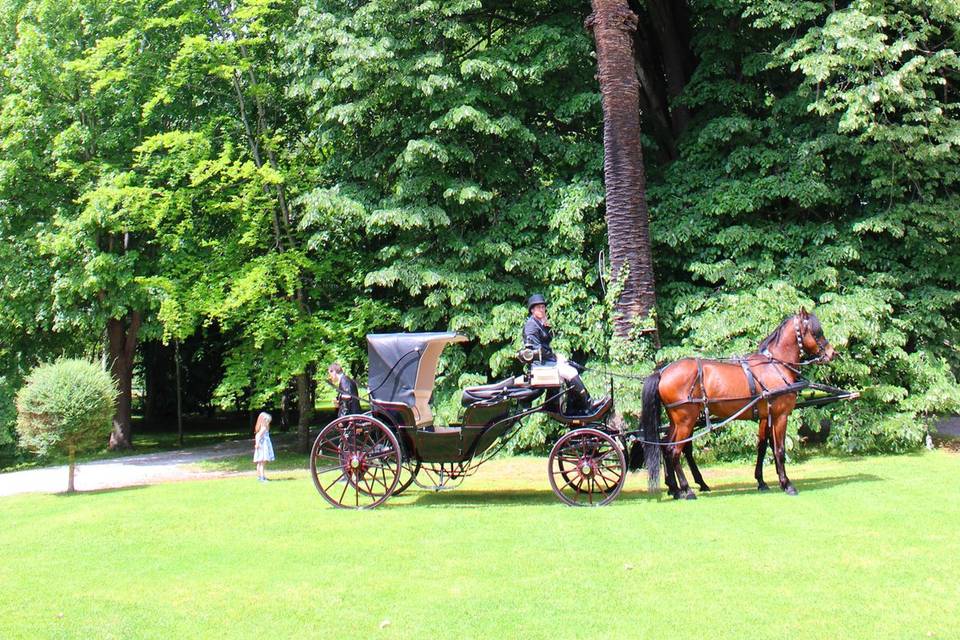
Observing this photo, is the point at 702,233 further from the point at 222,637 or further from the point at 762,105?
the point at 222,637

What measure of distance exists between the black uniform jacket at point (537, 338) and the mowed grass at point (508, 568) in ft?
6.49

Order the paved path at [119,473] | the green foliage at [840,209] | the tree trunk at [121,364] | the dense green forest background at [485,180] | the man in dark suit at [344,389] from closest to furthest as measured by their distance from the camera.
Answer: the man in dark suit at [344,389] < the green foliage at [840,209] < the dense green forest background at [485,180] < the paved path at [119,473] < the tree trunk at [121,364]

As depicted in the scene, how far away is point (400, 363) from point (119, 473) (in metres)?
11.1

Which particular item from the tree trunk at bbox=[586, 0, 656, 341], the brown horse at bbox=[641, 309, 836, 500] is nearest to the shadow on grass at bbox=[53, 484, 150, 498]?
the tree trunk at bbox=[586, 0, 656, 341]

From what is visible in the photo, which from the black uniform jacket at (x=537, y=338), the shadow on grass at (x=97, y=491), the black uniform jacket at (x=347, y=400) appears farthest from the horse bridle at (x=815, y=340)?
the shadow on grass at (x=97, y=491)

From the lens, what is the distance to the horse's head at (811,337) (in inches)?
417

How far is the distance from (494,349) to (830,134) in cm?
810

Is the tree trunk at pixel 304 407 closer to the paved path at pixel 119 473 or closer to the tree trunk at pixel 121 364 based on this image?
the paved path at pixel 119 473

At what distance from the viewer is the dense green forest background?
15.6 meters

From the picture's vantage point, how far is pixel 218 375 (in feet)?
115

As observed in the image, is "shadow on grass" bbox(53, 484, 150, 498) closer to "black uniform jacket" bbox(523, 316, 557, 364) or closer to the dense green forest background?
the dense green forest background

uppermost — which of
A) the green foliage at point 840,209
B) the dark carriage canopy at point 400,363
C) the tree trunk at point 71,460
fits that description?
the green foliage at point 840,209

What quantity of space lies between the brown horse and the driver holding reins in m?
0.81

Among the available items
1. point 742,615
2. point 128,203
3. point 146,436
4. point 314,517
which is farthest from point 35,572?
point 146,436
